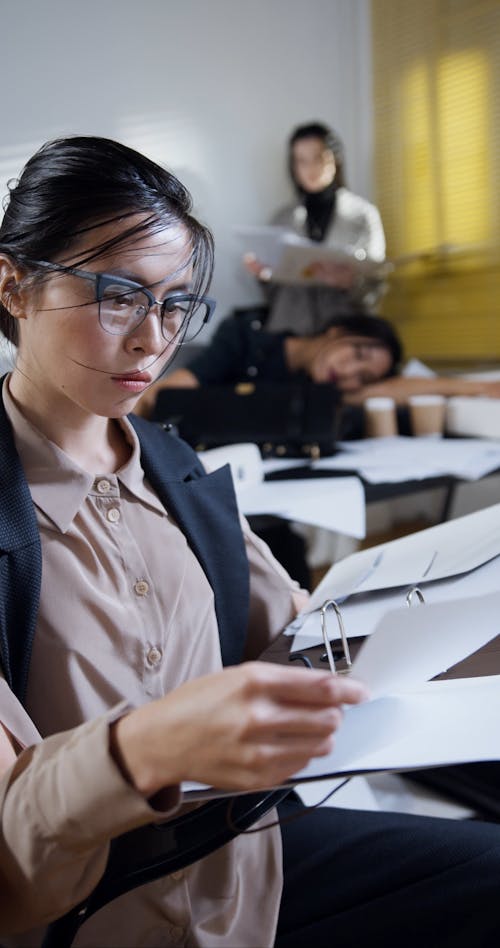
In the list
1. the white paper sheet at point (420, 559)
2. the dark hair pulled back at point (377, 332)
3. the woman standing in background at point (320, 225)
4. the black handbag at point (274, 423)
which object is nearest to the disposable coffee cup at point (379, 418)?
the black handbag at point (274, 423)

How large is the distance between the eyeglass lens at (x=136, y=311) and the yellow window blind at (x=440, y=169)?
9.54ft

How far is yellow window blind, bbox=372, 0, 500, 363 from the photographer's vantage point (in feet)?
11.4

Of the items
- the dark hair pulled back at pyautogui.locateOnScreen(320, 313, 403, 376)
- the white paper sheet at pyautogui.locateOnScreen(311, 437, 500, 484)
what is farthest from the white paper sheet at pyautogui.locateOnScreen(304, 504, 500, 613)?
the dark hair pulled back at pyautogui.locateOnScreen(320, 313, 403, 376)

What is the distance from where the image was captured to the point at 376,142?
4.07 meters

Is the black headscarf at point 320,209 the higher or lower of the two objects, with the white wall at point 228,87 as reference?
lower

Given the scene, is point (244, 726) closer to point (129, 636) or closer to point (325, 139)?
point (129, 636)

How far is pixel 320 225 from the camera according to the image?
12.0 feet

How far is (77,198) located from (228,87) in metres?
3.20

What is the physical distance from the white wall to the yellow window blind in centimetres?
18

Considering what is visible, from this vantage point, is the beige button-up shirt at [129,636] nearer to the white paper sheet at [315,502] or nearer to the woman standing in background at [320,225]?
the white paper sheet at [315,502]

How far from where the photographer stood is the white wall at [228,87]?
9.00 ft

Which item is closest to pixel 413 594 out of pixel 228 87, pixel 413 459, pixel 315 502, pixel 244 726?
pixel 244 726

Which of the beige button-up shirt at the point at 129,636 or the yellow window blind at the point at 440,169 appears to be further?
the yellow window blind at the point at 440,169

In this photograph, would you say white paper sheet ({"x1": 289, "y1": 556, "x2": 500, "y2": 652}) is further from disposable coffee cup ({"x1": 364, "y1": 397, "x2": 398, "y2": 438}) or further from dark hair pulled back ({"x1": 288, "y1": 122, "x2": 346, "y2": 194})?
dark hair pulled back ({"x1": 288, "y1": 122, "x2": 346, "y2": 194})
